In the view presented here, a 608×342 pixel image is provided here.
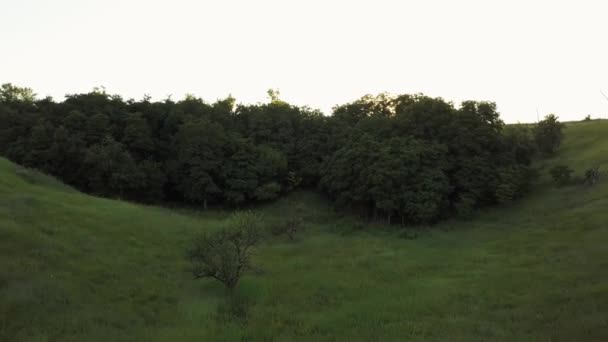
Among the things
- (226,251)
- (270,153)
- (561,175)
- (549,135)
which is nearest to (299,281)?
(226,251)

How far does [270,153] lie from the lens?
57.1 meters

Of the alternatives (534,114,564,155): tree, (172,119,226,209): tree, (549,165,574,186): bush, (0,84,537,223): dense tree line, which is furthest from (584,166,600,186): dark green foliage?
(172,119,226,209): tree

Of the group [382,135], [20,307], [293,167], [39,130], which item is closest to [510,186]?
[382,135]

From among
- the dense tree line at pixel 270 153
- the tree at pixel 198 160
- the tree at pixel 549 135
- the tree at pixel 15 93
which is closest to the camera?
the dense tree line at pixel 270 153

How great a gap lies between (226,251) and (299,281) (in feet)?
15.6

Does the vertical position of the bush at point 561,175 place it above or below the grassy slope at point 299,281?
above

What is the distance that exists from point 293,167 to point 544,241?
36.5 metres

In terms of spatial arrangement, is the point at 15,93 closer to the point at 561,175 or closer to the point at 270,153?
the point at 270,153

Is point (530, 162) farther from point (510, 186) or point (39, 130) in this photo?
point (39, 130)

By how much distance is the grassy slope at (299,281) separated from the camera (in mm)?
15727

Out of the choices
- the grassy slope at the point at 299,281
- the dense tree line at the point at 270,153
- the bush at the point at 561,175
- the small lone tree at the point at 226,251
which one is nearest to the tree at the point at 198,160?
the dense tree line at the point at 270,153

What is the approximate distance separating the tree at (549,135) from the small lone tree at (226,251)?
47.4 meters

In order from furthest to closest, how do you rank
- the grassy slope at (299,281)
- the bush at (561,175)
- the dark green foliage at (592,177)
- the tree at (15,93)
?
the tree at (15,93)
the bush at (561,175)
the dark green foliage at (592,177)
the grassy slope at (299,281)

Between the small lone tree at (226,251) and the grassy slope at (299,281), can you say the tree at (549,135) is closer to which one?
the grassy slope at (299,281)
